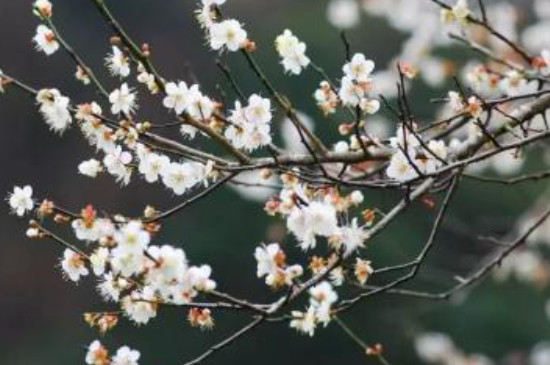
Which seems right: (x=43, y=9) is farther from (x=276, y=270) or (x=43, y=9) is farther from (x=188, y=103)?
(x=276, y=270)

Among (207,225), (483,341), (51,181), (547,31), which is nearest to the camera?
(547,31)

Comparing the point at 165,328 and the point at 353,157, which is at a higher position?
the point at 165,328

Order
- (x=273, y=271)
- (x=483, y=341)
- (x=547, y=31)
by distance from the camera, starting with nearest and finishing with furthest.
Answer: (x=273, y=271)
(x=547, y=31)
(x=483, y=341)

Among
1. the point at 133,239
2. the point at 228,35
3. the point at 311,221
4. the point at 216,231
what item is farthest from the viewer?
the point at 216,231

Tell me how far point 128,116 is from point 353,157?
21.5 inches

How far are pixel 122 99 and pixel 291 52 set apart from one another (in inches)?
16.4

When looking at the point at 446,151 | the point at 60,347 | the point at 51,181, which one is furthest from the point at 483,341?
the point at 446,151

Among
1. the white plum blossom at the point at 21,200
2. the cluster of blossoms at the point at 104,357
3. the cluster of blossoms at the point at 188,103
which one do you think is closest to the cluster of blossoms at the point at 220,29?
the cluster of blossoms at the point at 188,103

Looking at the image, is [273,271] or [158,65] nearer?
[273,271]

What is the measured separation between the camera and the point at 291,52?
99.3 inches

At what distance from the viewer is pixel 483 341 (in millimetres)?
9234

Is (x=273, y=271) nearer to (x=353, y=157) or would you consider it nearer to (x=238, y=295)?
(x=353, y=157)

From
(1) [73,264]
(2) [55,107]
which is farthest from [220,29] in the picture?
(1) [73,264]

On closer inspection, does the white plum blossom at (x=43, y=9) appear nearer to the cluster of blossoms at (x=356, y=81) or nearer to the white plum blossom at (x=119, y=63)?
the white plum blossom at (x=119, y=63)
